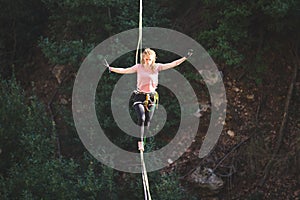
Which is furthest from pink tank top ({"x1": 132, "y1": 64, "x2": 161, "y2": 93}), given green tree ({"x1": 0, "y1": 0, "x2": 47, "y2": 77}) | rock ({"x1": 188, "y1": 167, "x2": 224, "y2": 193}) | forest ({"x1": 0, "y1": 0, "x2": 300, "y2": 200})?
green tree ({"x1": 0, "y1": 0, "x2": 47, "y2": 77})

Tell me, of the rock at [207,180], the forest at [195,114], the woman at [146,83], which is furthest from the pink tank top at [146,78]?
the rock at [207,180]

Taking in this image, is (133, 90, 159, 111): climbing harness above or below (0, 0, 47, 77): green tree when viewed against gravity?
below

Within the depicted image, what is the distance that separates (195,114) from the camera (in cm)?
820

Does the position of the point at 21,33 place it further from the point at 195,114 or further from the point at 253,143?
the point at 253,143

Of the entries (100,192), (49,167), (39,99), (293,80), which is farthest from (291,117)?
(39,99)

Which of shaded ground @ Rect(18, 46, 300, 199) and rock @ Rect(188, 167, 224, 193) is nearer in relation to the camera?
shaded ground @ Rect(18, 46, 300, 199)

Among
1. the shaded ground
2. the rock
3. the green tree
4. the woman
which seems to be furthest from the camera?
the green tree

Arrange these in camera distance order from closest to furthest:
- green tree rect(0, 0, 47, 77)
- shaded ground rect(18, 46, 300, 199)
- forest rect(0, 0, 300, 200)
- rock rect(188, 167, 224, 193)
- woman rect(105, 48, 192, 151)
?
woman rect(105, 48, 192, 151)
forest rect(0, 0, 300, 200)
shaded ground rect(18, 46, 300, 199)
rock rect(188, 167, 224, 193)
green tree rect(0, 0, 47, 77)

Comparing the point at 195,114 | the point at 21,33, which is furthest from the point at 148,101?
the point at 21,33

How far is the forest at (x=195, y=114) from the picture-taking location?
7461 millimetres

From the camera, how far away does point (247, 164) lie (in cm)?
786

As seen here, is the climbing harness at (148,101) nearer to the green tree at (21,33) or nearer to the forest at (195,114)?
the forest at (195,114)

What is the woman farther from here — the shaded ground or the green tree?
the green tree

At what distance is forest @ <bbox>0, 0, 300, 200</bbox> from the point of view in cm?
746
